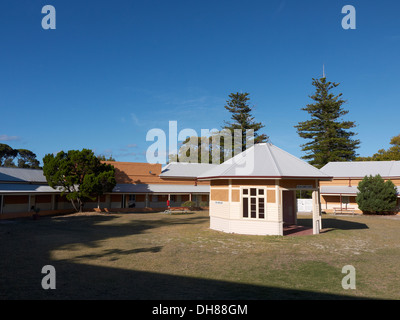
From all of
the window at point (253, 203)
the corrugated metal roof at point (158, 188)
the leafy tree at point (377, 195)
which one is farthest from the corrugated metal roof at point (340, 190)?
the window at point (253, 203)

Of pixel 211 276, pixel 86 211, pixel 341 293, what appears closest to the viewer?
pixel 341 293

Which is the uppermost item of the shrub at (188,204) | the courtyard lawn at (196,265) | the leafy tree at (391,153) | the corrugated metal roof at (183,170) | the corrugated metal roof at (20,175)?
the leafy tree at (391,153)

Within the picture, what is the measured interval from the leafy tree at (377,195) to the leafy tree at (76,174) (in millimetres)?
27528

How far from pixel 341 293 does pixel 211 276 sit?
3579 mm

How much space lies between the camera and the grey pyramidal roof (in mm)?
16031

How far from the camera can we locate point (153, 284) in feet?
25.7

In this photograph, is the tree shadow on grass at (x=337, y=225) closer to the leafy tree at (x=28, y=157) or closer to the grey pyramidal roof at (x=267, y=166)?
the grey pyramidal roof at (x=267, y=166)

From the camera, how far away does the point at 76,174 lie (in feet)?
93.6

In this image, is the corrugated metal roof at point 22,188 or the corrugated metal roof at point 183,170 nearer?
the corrugated metal roof at point 22,188

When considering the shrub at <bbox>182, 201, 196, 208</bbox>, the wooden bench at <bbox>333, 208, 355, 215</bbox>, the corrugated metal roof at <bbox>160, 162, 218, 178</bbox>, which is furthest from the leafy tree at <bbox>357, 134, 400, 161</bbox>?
the shrub at <bbox>182, 201, 196, 208</bbox>

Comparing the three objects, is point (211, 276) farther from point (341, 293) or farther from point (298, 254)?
point (298, 254)

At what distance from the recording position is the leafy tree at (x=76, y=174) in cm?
2719

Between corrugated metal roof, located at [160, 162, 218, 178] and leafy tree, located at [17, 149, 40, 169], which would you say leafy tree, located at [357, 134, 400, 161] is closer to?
corrugated metal roof, located at [160, 162, 218, 178]
